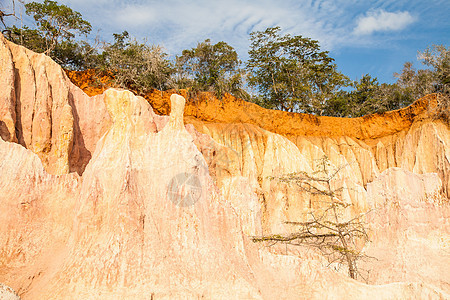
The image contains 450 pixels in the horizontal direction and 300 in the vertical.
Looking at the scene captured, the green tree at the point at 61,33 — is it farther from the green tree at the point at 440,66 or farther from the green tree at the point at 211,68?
the green tree at the point at 440,66

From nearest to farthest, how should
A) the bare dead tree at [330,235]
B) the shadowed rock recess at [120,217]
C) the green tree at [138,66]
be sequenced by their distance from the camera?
1. the shadowed rock recess at [120,217]
2. the bare dead tree at [330,235]
3. the green tree at [138,66]

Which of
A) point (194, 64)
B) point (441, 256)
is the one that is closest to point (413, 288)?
point (441, 256)

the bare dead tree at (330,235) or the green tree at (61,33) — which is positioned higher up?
the green tree at (61,33)

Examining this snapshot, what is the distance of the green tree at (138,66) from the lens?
60.4ft

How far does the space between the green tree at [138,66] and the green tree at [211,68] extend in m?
1.24

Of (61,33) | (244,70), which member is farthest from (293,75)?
(61,33)

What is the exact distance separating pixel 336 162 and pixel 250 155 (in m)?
6.28

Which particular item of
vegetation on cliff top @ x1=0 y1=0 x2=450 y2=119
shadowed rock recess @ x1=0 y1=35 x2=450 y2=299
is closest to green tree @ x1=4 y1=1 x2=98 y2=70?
vegetation on cliff top @ x1=0 y1=0 x2=450 y2=119

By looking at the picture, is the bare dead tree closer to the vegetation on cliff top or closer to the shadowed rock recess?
the shadowed rock recess

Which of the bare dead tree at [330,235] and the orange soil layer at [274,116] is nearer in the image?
the bare dead tree at [330,235]

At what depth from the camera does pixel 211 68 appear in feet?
77.8

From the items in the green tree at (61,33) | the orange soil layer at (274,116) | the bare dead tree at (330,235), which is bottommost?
the bare dead tree at (330,235)

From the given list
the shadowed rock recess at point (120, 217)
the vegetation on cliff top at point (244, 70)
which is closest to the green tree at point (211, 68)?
the vegetation on cliff top at point (244, 70)

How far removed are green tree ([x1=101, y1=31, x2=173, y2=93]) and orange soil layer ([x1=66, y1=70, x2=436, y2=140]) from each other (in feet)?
2.12
